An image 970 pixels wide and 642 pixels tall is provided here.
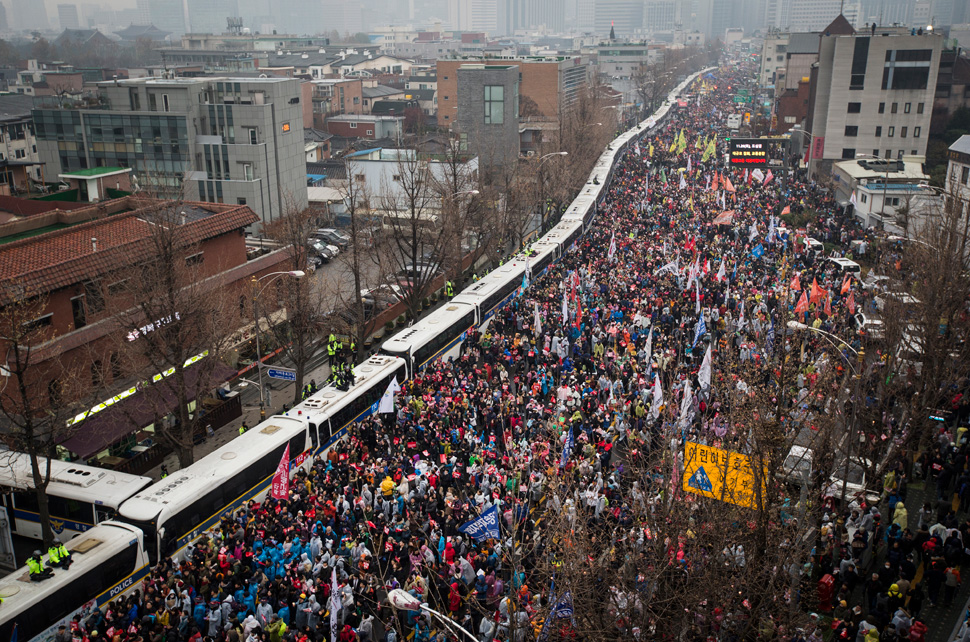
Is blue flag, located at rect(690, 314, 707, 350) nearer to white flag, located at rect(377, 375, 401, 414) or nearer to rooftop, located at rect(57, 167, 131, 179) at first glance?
white flag, located at rect(377, 375, 401, 414)

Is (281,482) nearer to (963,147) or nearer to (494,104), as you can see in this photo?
Result: (963,147)

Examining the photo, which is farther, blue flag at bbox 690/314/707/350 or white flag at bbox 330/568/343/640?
blue flag at bbox 690/314/707/350

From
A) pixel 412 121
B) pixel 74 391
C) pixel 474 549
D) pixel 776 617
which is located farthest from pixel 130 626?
pixel 412 121

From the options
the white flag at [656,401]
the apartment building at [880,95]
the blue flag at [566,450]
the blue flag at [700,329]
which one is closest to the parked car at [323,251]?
the blue flag at [700,329]

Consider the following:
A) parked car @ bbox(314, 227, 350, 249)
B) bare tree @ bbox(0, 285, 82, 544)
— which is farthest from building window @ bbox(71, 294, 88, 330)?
parked car @ bbox(314, 227, 350, 249)

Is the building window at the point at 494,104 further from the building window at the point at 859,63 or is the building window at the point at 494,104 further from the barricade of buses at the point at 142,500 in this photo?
the barricade of buses at the point at 142,500

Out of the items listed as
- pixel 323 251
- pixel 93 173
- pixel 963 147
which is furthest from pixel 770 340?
pixel 93 173
